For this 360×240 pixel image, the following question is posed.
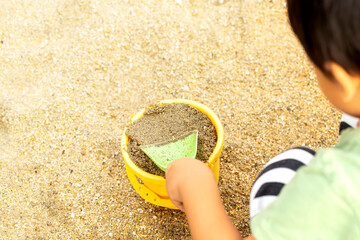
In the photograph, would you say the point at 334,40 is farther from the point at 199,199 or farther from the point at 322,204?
the point at 199,199

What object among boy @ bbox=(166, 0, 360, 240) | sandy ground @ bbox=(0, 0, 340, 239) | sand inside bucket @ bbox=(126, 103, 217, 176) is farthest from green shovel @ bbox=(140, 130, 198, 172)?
boy @ bbox=(166, 0, 360, 240)

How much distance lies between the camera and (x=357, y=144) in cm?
58

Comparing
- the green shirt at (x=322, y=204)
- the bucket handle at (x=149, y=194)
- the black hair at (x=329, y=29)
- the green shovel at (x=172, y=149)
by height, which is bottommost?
the bucket handle at (x=149, y=194)

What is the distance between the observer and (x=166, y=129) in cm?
108

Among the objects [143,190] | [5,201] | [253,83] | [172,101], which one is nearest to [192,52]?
[253,83]

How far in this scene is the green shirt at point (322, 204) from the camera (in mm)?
521

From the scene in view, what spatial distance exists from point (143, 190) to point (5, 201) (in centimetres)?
47

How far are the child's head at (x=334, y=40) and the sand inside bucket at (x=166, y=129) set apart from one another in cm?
47

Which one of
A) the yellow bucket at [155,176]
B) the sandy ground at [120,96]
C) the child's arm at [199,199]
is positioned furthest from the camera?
the sandy ground at [120,96]

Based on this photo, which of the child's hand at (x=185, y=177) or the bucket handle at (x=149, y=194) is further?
the bucket handle at (x=149, y=194)

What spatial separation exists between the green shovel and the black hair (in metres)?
0.49

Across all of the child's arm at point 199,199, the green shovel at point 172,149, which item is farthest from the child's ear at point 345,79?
the green shovel at point 172,149

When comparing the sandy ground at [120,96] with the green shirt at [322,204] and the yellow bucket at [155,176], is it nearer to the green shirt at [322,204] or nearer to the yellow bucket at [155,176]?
the yellow bucket at [155,176]

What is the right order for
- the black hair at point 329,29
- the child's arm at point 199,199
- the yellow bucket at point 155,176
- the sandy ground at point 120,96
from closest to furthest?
the black hair at point 329,29, the child's arm at point 199,199, the yellow bucket at point 155,176, the sandy ground at point 120,96
